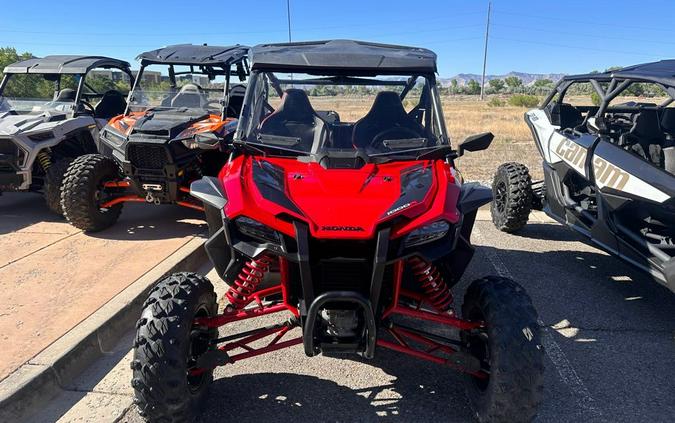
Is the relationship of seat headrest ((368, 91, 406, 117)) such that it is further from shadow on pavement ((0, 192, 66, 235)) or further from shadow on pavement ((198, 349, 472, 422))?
shadow on pavement ((0, 192, 66, 235))

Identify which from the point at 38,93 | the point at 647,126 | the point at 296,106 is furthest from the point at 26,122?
the point at 647,126

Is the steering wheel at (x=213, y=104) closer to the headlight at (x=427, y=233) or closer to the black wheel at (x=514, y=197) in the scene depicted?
the black wheel at (x=514, y=197)

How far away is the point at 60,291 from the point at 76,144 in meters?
3.75

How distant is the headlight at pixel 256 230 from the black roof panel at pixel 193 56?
4.72 m

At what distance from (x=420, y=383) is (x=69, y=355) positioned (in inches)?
90.8

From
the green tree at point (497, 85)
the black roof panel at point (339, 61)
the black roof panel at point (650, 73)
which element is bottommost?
the green tree at point (497, 85)

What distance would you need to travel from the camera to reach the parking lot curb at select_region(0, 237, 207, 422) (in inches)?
A: 112

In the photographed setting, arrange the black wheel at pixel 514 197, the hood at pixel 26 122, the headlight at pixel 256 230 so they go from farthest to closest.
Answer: the hood at pixel 26 122 < the black wheel at pixel 514 197 < the headlight at pixel 256 230

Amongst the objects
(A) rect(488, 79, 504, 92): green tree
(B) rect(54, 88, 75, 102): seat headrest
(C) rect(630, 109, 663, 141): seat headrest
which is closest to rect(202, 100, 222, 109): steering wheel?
(B) rect(54, 88, 75, 102): seat headrest

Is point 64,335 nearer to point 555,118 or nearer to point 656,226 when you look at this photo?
point 656,226

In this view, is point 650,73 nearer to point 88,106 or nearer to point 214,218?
point 214,218

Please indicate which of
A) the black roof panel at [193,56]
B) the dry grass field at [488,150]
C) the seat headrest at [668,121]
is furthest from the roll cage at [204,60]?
the seat headrest at [668,121]

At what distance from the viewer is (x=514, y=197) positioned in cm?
597

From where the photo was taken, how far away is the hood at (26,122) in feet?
21.0
